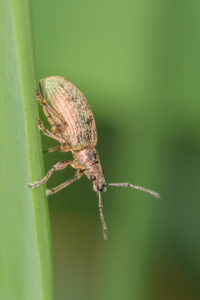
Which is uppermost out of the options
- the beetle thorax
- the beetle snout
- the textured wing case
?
the textured wing case

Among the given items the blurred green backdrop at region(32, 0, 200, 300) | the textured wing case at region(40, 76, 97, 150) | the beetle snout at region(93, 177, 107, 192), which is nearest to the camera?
the blurred green backdrop at region(32, 0, 200, 300)

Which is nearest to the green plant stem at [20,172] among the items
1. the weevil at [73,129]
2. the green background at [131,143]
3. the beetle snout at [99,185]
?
the green background at [131,143]

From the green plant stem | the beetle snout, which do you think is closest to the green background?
the beetle snout

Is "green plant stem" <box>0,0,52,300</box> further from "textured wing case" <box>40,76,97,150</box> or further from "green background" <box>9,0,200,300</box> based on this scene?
"textured wing case" <box>40,76,97,150</box>

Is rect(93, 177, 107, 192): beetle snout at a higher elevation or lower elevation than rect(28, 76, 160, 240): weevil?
lower

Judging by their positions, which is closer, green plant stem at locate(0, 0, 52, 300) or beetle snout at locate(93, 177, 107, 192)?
green plant stem at locate(0, 0, 52, 300)

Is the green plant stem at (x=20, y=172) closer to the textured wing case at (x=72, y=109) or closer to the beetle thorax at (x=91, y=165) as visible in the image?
the textured wing case at (x=72, y=109)

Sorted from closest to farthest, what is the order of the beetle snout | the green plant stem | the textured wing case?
1. the green plant stem
2. the textured wing case
3. the beetle snout

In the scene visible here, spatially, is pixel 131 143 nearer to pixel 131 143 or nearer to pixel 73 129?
pixel 131 143
